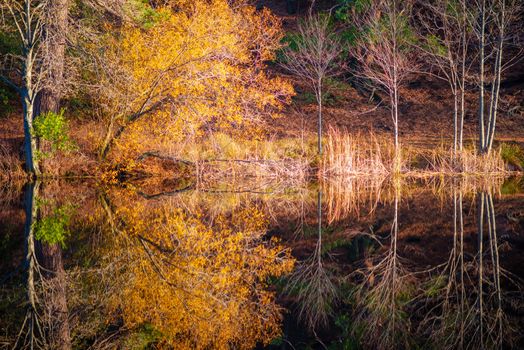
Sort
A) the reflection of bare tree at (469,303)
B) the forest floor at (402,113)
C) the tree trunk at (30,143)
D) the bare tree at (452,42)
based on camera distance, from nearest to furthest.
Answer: the reflection of bare tree at (469,303) < the tree trunk at (30,143) < the bare tree at (452,42) < the forest floor at (402,113)

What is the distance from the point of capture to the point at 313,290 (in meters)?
6.35

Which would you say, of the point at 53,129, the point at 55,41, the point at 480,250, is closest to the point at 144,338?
the point at 480,250

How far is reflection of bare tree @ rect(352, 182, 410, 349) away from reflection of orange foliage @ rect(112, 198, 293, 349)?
841 mm

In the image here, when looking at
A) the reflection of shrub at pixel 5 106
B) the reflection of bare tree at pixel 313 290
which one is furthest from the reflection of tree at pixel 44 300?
the reflection of shrub at pixel 5 106

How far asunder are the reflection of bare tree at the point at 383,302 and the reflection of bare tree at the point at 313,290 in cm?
30

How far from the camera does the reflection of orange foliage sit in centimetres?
515

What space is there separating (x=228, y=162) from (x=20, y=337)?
13134mm

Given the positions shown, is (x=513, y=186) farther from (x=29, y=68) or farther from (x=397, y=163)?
(x=29, y=68)

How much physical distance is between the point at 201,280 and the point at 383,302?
204cm

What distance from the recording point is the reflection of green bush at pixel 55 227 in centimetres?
862

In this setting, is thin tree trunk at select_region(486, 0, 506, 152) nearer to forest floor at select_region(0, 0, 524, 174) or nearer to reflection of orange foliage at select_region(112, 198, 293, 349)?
forest floor at select_region(0, 0, 524, 174)

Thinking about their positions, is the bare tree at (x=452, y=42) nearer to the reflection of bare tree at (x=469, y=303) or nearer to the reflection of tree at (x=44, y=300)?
the reflection of bare tree at (x=469, y=303)

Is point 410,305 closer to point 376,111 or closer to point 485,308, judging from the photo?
point 485,308

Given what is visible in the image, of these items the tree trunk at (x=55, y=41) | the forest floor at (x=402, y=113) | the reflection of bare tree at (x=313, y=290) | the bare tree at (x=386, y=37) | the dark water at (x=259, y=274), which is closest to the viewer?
the dark water at (x=259, y=274)
